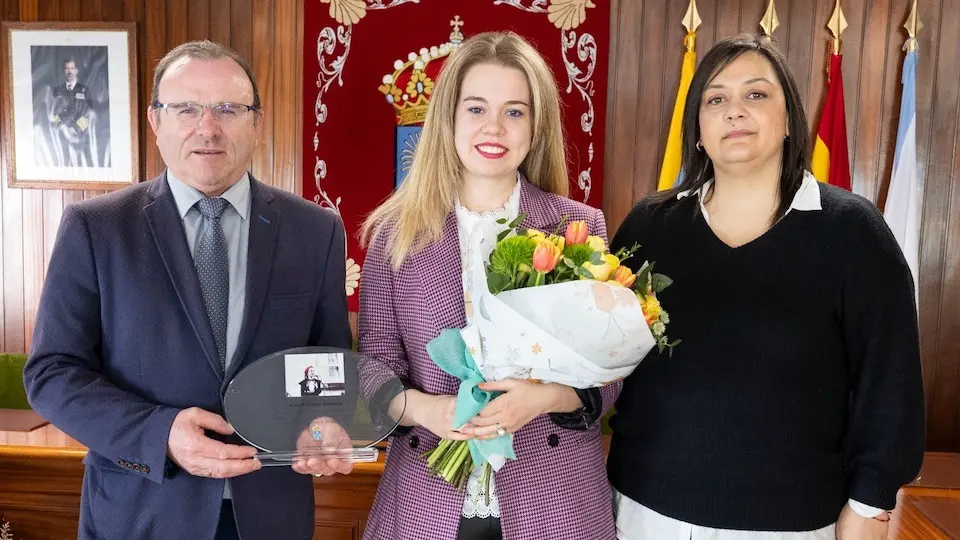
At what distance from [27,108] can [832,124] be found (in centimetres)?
394

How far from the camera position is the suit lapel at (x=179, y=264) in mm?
1457

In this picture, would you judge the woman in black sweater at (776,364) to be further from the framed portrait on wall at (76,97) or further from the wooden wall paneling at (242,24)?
the framed portrait on wall at (76,97)

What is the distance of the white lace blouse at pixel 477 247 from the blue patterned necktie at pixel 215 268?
19.0 inches

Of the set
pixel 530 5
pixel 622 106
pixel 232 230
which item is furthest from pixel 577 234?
pixel 530 5

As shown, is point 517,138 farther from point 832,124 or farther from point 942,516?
point 832,124

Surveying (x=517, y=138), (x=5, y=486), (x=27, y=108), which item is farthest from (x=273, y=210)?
(x=27, y=108)

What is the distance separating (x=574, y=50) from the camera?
12.0ft

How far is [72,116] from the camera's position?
3879 millimetres

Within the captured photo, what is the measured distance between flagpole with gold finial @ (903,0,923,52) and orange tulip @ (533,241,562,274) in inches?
115

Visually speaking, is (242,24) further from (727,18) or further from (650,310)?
(650,310)

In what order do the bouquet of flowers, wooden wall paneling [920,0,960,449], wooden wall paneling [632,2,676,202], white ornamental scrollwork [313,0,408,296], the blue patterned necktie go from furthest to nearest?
white ornamental scrollwork [313,0,408,296] < wooden wall paneling [632,2,676,202] < wooden wall paneling [920,0,960,449] < the blue patterned necktie < the bouquet of flowers

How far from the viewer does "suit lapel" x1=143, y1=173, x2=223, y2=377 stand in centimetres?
146

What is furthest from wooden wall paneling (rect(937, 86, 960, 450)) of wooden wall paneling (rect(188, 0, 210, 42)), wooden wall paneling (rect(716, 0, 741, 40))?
wooden wall paneling (rect(188, 0, 210, 42))

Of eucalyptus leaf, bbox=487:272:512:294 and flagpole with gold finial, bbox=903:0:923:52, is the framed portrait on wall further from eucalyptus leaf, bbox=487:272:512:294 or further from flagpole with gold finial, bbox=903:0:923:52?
flagpole with gold finial, bbox=903:0:923:52
